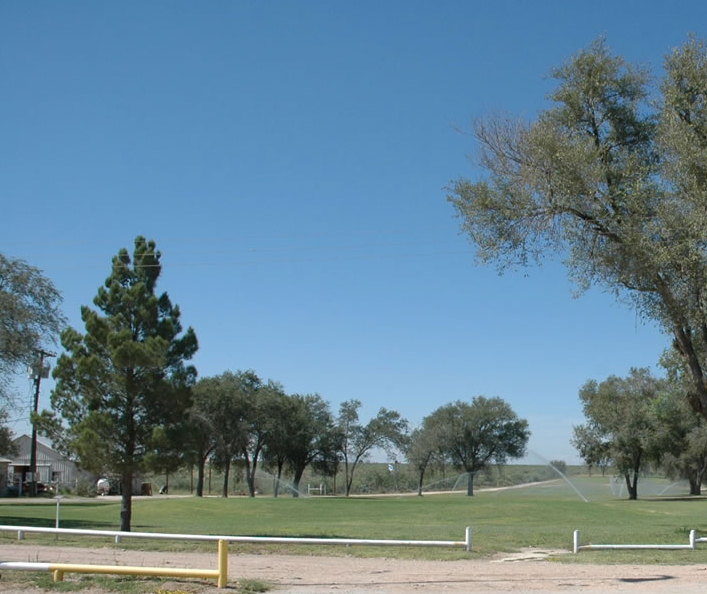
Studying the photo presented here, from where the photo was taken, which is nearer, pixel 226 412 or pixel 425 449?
pixel 226 412

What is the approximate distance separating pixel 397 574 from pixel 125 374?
1410cm

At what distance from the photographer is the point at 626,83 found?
950 inches

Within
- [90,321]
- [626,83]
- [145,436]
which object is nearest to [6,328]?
[90,321]

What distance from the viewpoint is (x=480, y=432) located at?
9238cm

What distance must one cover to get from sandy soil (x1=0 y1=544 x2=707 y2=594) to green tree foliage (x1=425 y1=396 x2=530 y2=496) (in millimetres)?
73050

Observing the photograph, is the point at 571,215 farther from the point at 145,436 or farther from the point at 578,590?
the point at 145,436

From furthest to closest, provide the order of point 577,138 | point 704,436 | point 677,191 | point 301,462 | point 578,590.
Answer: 1. point 301,462
2. point 704,436
3. point 577,138
4. point 677,191
5. point 578,590

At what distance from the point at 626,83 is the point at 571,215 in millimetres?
4586

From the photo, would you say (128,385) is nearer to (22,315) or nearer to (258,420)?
(22,315)

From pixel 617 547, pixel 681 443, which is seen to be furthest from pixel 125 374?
pixel 681 443

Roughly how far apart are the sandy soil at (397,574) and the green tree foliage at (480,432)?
73.0 m

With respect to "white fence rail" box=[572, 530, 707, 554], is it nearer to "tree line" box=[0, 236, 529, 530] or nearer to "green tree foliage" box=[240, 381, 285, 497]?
"tree line" box=[0, 236, 529, 530]

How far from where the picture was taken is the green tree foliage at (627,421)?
71.4m

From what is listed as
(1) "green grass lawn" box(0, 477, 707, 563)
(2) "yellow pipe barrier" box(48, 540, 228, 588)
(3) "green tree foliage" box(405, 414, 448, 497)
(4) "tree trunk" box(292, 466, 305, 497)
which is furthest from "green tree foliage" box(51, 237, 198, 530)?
(3) "green tree foliage" box(405, 414, 448, 497)
